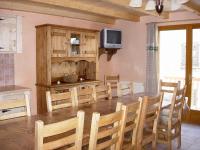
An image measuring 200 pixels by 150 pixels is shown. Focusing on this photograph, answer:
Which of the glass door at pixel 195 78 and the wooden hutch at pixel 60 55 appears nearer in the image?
the wooden hutch at pixel 60 55

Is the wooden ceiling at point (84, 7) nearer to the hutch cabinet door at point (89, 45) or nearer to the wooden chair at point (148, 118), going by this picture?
the hutch cabinet door at point (89, 45)

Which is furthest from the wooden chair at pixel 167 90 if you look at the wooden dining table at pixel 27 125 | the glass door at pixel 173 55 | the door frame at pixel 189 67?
the glass door at pixel 173 55

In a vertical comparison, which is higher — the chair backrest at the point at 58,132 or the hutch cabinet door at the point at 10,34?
the hutch cabinet door at the point at 10,34

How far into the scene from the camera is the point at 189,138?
4.35 m

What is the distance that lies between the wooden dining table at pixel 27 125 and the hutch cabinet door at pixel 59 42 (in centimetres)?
165

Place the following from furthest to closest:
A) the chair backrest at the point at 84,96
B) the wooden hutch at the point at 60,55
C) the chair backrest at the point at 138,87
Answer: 1. the chair backrest at the point at 138,87
2. the wooden hutch at the point at 60,55
3. the chair backrest at the point at 84,96

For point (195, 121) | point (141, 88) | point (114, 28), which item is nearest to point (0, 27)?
point (114, 28)

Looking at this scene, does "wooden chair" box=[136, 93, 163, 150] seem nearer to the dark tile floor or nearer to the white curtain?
the dark tile floor

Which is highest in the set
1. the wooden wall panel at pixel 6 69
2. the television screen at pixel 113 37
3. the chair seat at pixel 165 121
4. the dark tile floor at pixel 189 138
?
the television screen at pixel 113 37

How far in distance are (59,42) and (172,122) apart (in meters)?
2.41

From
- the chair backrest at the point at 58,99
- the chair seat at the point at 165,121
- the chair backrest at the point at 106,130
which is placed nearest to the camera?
the chair backrest at the point at 106,130

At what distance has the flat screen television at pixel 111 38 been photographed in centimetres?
566

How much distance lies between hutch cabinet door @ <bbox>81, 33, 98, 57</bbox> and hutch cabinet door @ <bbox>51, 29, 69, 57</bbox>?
439 millimetres

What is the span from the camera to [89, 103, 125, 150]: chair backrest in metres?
1.81
